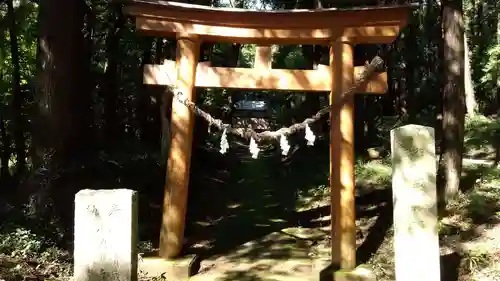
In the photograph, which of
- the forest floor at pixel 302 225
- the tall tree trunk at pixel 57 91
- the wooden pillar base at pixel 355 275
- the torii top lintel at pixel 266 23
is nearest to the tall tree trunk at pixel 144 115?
the forest floor at pixel 302 225

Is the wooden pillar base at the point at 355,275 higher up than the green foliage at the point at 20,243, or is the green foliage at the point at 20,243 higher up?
the green foliage at the point at 20,243

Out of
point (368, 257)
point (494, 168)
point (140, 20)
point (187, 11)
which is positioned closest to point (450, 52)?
point (494, 168)

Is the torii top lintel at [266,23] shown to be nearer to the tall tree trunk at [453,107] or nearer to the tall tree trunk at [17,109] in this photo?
the tall tree trunk at [453,107]

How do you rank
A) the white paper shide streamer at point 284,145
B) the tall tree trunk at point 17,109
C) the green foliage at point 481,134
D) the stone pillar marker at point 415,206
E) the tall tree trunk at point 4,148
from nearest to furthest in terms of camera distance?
the stone pillar marker at point 415,206 → the white paper shide streamer at point 284,145 → the tall tree trunk at point 17,109 → the tall tree trunk at point 4,148 → the green foliage at point 481,134

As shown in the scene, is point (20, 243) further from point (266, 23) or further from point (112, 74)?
point (112, 74)

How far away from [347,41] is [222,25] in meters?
1.65

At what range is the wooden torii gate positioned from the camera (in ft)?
20.6

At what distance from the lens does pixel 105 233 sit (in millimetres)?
3824

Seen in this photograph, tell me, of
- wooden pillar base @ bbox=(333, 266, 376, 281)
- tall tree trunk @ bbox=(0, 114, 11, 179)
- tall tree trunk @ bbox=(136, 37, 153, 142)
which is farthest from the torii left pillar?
tall tree trunk @ bbox=(136, 37, 153, 142)

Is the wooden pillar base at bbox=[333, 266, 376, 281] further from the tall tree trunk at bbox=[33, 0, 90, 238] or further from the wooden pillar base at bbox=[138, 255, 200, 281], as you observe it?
the tall tree trunk at bbox=[33, 0, 90, 238]

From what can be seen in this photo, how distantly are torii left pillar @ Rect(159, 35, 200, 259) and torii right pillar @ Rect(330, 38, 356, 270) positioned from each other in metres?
1.89

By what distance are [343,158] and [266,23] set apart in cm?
203

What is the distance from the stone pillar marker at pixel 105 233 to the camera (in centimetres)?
382

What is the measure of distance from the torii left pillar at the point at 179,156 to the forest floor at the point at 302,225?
763 mm
